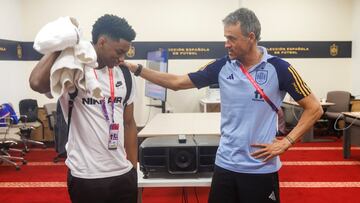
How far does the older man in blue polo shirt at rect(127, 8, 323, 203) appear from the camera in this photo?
1958 millimetres

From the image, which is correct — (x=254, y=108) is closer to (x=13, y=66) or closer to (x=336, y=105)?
(x=336, y=105)

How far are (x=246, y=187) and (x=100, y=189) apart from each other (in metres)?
0.78

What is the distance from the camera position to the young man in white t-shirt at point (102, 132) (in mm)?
1649

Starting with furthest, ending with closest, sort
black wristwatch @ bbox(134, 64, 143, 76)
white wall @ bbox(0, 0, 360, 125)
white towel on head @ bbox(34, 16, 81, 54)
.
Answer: white wall @ bbox(0, 0, 360, 125), black wristwatch @ bbox(134, 64, 143, 76), white towel on head @ bbox(34, 16, 81, 54)

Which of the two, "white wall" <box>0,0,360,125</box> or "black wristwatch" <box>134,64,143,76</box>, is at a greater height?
"white wall" <box>0,0,360,125</box>

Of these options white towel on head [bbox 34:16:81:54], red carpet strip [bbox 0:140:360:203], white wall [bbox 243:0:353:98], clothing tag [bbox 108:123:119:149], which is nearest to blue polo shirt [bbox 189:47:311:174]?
clothing tag [bbox 108:123:119:149]

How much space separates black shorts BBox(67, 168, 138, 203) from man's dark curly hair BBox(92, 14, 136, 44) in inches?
25.4

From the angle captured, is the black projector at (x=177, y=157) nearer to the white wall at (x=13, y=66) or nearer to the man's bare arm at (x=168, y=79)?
the man's bare arm at (x=168, y=79)

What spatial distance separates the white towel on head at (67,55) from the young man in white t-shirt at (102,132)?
0.20m

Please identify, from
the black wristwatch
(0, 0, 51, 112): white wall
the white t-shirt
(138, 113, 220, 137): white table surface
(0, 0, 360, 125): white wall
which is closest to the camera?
the white t-shirt

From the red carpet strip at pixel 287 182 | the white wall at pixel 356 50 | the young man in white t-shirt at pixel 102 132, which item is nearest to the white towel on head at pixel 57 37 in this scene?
the young man in white t-shirt at pixel 102 132

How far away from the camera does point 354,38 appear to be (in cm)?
841

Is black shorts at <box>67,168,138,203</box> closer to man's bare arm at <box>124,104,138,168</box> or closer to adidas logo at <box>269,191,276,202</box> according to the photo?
man's bare arm at <box>124,104,138,168</box>

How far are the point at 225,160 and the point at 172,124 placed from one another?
161 centimetres
